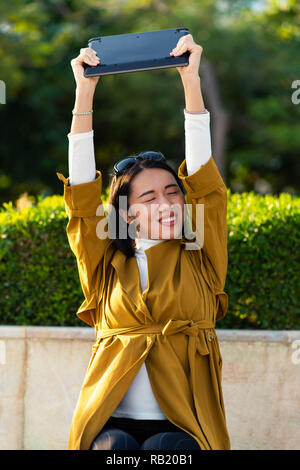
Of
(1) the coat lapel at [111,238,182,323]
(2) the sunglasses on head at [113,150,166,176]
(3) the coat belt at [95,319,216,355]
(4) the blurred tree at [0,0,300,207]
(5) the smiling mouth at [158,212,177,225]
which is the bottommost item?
(3) the coat belt at [95,319,216,355]

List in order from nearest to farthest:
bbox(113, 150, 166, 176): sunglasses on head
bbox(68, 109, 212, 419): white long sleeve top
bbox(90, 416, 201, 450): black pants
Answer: bbox(90, 416, 201, 450): black pants
bbox(68, 109, 212, 419): white long sleeve top
bbox(113, 150, 166, 176): sunglasses on head

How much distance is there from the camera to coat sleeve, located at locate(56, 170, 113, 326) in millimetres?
2490

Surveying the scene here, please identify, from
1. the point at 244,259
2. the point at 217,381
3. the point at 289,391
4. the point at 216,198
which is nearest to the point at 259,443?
the point at 289,391

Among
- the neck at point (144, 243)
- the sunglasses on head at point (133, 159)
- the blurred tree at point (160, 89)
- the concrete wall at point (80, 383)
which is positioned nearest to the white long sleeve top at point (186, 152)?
the neck at point (144, 243)

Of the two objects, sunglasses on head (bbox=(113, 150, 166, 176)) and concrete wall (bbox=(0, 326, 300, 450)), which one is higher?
sunglasses on head (bbox=(113, 150, 166, 176))

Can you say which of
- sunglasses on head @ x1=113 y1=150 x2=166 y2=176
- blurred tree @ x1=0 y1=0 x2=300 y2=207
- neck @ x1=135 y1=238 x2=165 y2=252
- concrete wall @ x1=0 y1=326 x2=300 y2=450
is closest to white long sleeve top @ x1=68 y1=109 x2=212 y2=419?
neck @ x1=135 y1=238 x2=165 y2=252

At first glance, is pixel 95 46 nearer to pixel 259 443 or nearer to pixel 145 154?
pixel 145 154

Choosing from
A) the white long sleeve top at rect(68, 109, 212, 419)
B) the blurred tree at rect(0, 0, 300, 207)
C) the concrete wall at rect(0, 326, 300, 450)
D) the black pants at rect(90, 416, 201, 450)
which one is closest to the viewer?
the black pants at rect(90, 416, 201, 450)

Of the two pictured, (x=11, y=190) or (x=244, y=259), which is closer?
(x=244, y=259)

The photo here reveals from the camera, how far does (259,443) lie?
11.9 ft

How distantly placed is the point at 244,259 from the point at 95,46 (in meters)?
1.78

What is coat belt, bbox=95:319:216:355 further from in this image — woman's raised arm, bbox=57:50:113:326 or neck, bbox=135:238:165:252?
neck, bbox=135:238:165:252

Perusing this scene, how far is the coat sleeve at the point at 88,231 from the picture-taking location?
8.17ft

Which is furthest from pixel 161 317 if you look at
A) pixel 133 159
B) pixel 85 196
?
pixel 133 159
